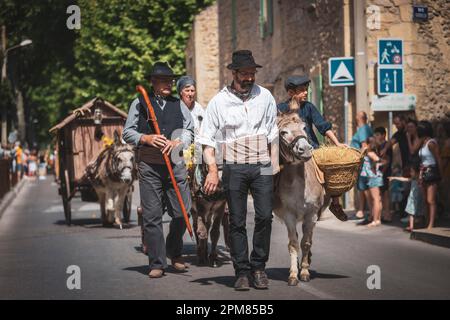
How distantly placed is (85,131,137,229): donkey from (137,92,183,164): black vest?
6.34 meters

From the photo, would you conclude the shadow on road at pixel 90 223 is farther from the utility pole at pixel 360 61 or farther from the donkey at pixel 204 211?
the donkey at pixel 204 211

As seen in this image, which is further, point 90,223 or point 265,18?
point 265,18

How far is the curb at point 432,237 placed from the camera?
1336 centimetres

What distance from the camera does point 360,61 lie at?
1906 cm

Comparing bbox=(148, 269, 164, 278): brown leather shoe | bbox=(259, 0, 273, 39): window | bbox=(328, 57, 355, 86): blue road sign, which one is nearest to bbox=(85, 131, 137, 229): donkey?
bbox=(328, 57, 355, 86): blue road sign

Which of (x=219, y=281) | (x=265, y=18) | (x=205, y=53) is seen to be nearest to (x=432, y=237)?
(x=219, y=281)

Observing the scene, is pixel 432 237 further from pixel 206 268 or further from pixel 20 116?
pixel 20 116

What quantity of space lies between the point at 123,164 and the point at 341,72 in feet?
16.1

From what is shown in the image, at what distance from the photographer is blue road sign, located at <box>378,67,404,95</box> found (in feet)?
57.2

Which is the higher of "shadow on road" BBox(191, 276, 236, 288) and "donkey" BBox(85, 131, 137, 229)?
"donkey" BBox(85, 131, 137, 229)

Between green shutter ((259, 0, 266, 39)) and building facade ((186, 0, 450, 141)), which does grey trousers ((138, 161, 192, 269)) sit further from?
green shutter ((259, 0, 266, 39))
